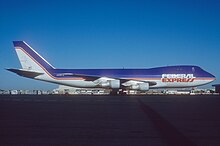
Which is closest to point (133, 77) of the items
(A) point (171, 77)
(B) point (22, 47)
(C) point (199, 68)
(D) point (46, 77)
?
(A) point (171, 77)

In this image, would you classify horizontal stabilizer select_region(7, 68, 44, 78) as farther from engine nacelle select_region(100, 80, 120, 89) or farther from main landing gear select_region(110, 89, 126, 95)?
main landing gear select_region(110, 89, 126, 95)

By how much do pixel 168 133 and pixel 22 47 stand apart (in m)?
43.2

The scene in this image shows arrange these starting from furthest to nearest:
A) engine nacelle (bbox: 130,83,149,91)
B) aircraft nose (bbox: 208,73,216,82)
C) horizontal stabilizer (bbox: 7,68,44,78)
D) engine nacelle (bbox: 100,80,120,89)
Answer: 1. horizontal stabilizer (bbox: 7,68,44,78)
2. aircraft nose (bbox: 208,73,216,82)
3. engine nacelle (bbox: 100,80,120,89)
4. engine nacelle (bbox: 130,83,149,91)

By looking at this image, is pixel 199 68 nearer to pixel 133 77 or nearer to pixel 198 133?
pixel 133 77

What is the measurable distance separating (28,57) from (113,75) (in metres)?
13.6

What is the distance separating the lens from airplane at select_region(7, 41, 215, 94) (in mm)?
44188

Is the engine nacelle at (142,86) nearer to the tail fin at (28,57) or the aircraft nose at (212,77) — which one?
the aircraft nose at (212,77)

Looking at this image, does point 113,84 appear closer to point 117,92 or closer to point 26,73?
point 117,92

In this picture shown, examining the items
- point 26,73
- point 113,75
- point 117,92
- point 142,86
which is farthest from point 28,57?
point 142,86

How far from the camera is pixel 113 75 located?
4578 centimetres

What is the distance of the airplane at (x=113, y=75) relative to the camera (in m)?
44.2

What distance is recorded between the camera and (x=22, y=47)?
48000 mm

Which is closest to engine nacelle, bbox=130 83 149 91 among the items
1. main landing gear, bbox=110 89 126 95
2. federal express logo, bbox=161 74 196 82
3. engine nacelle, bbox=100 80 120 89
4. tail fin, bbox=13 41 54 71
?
engine nacelle, bbox=100 80 120 89

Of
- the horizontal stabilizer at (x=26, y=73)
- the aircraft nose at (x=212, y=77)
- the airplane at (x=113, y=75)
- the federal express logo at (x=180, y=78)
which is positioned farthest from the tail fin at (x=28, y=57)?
the aircraft nose at (x=212, y=77)
